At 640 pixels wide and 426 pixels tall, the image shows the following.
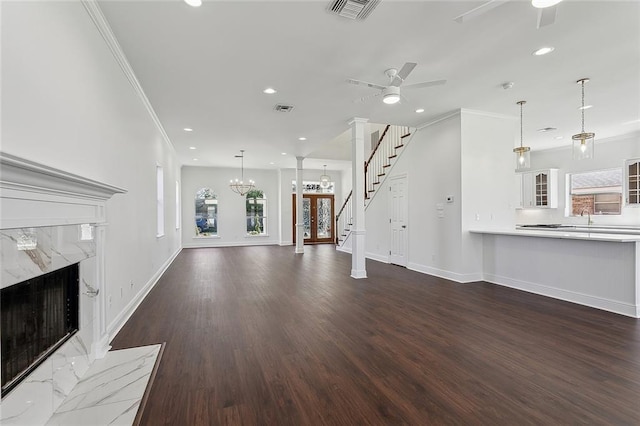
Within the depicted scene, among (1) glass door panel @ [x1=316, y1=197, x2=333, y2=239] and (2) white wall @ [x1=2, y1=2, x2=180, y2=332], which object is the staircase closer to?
(1) glass door panel @ [x1=316, y1=197, x2=333, y2=239]

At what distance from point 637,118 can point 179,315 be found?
888 cm

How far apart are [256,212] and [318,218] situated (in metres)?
2.61

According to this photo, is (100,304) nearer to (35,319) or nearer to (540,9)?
(35,319)

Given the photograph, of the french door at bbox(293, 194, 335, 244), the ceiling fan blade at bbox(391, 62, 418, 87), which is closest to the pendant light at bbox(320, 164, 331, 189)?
the french door at bbox(293, 194, 335, 244)

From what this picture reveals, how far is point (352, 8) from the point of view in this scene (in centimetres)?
270

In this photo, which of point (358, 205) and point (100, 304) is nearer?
point (100, 304)

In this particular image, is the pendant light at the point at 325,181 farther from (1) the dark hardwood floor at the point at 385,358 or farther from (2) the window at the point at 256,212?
(1) the dark hardwood floor at the point at 385,358

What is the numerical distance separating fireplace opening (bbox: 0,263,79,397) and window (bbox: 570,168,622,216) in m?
10.5

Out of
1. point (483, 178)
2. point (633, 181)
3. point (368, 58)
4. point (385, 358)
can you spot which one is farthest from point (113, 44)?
point (633, 181)

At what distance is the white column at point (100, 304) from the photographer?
2.71 meters

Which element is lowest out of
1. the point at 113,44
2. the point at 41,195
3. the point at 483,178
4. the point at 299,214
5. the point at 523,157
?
the point at 299,214

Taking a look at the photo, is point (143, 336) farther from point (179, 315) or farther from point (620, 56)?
point (620, 56)

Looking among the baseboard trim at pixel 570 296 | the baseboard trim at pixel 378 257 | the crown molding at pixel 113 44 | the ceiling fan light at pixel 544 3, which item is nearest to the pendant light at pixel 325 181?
the baseboard trim at pixel 378 257

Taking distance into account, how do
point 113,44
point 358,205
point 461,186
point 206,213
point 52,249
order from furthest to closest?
point 206,213
point 358,205
point 461,186
point 113,44
point 52,249
